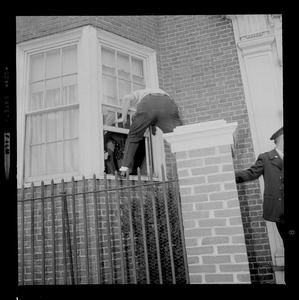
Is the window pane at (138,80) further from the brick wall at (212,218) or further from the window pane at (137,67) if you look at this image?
the brick wall at (212,218)

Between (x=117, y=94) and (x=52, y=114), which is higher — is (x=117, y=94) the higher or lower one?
the higher one

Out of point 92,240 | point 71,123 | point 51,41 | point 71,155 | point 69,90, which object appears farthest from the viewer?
point 51,41

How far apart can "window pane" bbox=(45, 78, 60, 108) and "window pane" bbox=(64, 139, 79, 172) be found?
0.68 metres

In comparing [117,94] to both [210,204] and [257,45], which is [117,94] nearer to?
[257,45]

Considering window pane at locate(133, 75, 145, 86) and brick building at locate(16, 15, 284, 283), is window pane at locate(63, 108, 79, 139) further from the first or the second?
window pane at locate(133, 75, 145, 86)

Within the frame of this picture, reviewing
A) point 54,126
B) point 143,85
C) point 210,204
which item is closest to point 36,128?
point 54,126

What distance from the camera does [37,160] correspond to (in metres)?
4.41

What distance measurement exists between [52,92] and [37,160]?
1.04 meters
